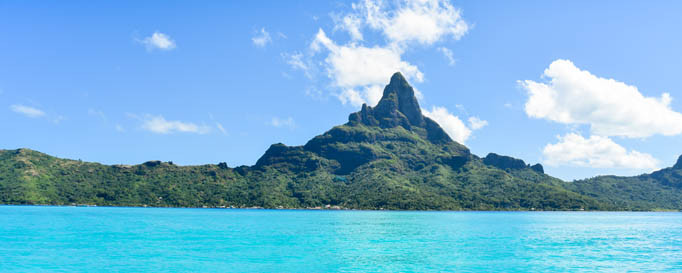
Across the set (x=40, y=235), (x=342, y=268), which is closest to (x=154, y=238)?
(x=40, y=235)

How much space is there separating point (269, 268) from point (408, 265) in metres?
21.5

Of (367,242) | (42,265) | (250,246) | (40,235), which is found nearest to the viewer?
(42,265)

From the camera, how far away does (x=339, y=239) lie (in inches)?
4473

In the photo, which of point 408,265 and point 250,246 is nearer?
point 408,265

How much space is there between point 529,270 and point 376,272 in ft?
79.3

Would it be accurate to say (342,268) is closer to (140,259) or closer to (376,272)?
(376,272)

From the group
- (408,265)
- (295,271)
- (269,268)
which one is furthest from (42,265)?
(408,265)

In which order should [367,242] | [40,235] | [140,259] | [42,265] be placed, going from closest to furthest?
[42,265] → [140,259] → [367,242] → [40,235]

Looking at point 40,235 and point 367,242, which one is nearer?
point 367,242

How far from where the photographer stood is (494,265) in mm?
73562

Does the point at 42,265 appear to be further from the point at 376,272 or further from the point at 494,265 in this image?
the point at 494,265

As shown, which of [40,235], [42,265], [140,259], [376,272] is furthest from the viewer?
[40,235]

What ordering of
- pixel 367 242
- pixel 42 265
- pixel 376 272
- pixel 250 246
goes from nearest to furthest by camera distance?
pixel 376 272
pixel 42 265
pixel 250 246
pixel 367 242

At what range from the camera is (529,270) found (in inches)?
2749
